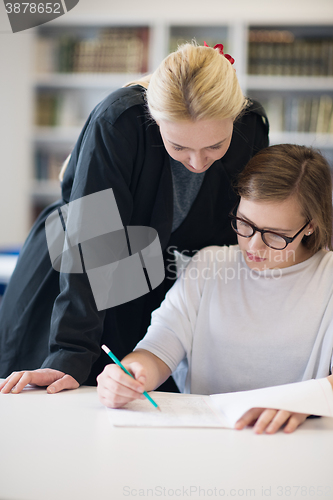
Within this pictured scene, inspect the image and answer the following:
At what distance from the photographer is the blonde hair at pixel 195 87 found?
0.93 m

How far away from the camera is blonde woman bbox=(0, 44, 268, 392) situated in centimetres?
95

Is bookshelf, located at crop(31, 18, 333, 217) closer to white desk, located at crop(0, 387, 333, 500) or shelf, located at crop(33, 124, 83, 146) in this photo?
shelf, located at crop(33, 124, 83, 146)

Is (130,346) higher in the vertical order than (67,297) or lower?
lower

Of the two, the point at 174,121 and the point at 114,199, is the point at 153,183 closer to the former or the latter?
the point at 114,199

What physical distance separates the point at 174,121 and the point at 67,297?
0.44 metres

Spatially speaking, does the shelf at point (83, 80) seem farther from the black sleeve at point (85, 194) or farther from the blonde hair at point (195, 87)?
the blonde hair at point (195, 87)

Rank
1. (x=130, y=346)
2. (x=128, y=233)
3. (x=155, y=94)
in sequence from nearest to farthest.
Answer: (x=155, y=94) < (x=128, y=233) < (x=130, y=346)

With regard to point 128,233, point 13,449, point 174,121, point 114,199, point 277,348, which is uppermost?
point 174,121

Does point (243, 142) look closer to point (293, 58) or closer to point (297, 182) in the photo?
point (297, 182)

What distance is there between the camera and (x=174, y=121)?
3.17ft

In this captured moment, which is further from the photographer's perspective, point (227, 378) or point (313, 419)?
point (227, 378)

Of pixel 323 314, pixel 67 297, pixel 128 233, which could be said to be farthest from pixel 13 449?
pixel 323 314

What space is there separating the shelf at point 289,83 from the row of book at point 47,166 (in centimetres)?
154
